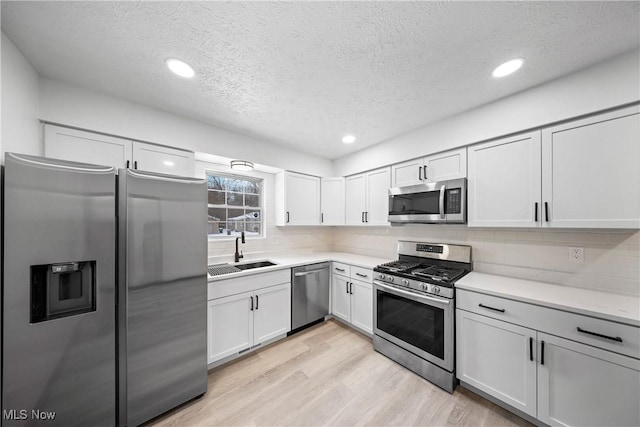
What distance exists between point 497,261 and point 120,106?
3844 millimetres

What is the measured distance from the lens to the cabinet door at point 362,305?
104 inches

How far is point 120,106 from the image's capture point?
1907 millimetres

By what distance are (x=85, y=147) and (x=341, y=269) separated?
2.86m

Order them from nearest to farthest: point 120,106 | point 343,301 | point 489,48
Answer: point 489,48
point 120,106
point 343,301

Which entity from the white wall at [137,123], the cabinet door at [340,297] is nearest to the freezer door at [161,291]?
the white wall at [137,123]

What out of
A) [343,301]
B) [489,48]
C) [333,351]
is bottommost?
[333,351]

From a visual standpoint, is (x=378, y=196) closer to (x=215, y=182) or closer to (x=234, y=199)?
(x=234, y=199)

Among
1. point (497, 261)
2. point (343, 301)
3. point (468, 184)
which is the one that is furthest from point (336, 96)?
point (343, 301)

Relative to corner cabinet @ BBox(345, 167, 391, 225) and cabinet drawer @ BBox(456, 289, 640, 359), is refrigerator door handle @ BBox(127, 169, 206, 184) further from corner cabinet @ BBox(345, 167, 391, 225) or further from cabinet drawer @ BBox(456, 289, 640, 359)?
cabinet drawer @ BBox(456, 289, 640, 359)

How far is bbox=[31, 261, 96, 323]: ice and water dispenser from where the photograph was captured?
1233mm

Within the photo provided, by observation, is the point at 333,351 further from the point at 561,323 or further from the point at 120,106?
the point at 120,106

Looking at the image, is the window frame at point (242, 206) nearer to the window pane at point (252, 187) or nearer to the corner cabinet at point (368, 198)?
the window pane at point (252, 187)

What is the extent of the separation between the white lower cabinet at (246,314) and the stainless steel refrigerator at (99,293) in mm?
303

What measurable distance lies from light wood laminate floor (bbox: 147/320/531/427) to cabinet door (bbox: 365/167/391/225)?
5.29 feet
